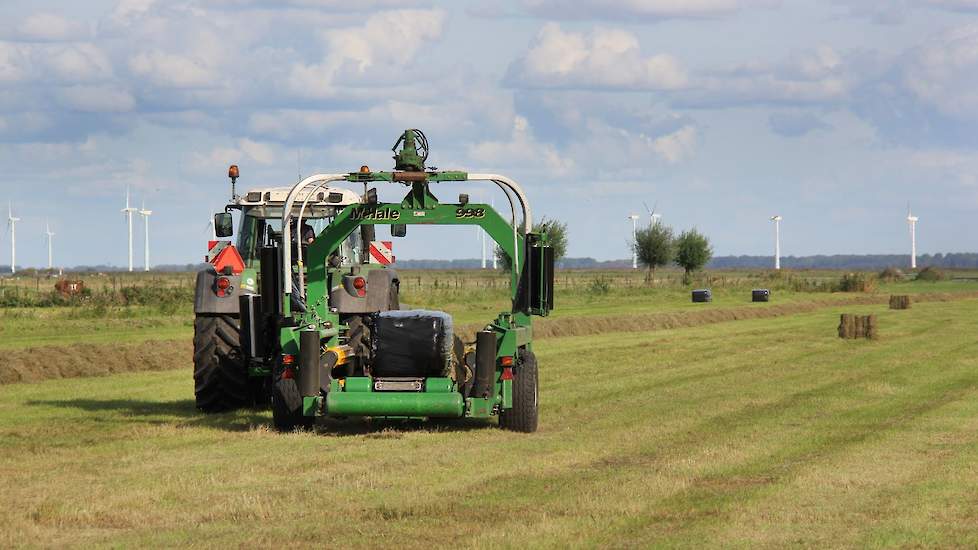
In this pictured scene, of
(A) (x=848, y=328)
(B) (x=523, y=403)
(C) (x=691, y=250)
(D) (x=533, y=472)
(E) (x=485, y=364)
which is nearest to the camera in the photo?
(D) (x=533, y=472)

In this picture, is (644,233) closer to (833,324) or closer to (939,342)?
(833,324)

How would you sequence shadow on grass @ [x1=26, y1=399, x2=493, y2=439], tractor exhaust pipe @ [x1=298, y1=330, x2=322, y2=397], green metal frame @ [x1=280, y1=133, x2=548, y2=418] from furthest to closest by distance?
shadow on grass @ [x1=26, y1=399, x2=493, y2=439]
tractor exhaust pipe @ [x1=298, y1=330, x2=322, y2=397]
green metal frame @ [x1=280, y1=133, x2=548, y2=418]

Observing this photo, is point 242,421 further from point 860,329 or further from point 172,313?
point 172,313

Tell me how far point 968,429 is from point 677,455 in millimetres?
4778

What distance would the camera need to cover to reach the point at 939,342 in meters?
35.7

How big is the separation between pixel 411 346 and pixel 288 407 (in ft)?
5.21

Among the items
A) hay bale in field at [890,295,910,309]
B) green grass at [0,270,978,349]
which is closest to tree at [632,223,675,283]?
green grass at [0,270,978,349]

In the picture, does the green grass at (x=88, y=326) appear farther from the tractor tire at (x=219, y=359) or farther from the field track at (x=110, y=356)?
the tractor tire at (x=219, y=359)

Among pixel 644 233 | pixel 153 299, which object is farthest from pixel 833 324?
pixel 644 233

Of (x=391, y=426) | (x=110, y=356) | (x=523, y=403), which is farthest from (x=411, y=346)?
(x=110, y=356)

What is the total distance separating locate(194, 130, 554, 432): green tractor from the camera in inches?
638

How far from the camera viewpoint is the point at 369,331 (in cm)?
1794

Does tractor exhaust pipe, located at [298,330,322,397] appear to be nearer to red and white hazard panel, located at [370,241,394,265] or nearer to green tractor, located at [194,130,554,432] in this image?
green tractor, located at [194,130,554,432]

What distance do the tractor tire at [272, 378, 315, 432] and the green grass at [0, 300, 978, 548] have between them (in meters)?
0.31
